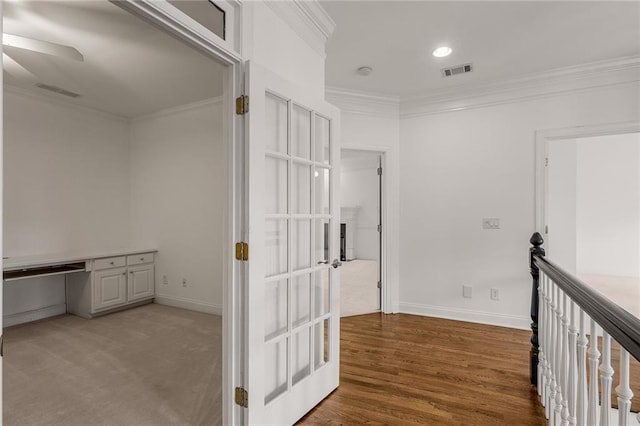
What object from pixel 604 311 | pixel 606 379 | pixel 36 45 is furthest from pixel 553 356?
pixel 36 45

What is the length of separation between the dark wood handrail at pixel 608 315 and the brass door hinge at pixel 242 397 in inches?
61.9

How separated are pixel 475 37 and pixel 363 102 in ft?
4.88

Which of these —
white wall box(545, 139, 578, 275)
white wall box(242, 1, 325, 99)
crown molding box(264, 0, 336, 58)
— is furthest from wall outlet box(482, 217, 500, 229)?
crown molding box(264, 0, 336, 58)

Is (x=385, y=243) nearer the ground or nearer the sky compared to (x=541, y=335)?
nearer the sky

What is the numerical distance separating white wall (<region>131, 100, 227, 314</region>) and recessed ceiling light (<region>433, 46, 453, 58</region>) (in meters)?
2.54

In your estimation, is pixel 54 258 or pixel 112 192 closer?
pixel 54 258

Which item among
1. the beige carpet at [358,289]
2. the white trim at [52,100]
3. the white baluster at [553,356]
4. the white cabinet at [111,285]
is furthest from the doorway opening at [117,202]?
the white baluster at [553,356]

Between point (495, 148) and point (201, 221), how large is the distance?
3.58m

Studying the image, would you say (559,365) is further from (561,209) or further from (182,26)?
(561,209)

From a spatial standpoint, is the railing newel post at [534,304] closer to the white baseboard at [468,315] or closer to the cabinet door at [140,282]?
the white baseboard at [468,315]

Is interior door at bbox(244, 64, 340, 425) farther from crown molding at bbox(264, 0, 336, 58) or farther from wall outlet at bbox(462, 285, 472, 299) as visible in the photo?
wall outlet at bbox(462, 285, 472, 299)

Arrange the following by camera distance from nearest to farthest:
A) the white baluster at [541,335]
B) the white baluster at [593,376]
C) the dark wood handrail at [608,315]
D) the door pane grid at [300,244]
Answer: the dark wood handrail at [608,315] < the white baluster at [593,376] < the door pane grid at [300,244] < the white baluster at [541,335]

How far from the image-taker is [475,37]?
289 cm

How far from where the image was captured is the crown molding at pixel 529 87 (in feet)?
11.0
